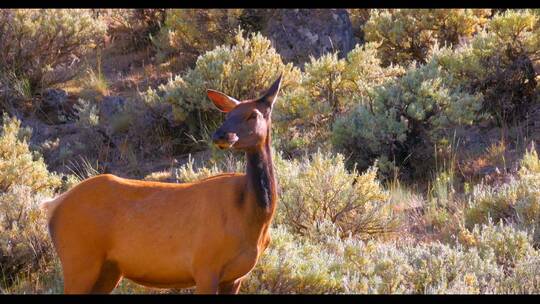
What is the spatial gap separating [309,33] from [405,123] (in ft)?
15.9

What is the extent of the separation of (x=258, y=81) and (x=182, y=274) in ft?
25.3

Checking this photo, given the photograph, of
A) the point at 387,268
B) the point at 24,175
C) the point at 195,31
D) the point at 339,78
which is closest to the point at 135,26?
the point at 195,31

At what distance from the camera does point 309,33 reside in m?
15.4

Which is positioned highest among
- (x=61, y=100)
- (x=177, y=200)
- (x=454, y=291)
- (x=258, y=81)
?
(x=177, y=200)

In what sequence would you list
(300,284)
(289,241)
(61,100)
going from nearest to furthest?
(300,284) → (289,241) → (61,100)

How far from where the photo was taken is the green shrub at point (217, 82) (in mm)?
12500

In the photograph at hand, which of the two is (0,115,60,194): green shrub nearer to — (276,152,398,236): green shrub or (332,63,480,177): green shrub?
(276,152,398,236): green shrub

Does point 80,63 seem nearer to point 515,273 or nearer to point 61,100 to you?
point 61,100

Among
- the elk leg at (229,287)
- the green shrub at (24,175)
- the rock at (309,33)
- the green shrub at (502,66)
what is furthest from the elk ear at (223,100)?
the rock at (309,33)

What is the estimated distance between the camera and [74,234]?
5.36 metres

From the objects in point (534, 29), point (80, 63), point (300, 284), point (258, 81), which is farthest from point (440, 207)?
point (80, 63)

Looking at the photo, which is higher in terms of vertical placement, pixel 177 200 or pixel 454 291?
pixel 177 200

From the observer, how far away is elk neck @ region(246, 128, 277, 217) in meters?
5.21

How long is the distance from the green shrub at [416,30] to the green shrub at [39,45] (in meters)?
5.40
